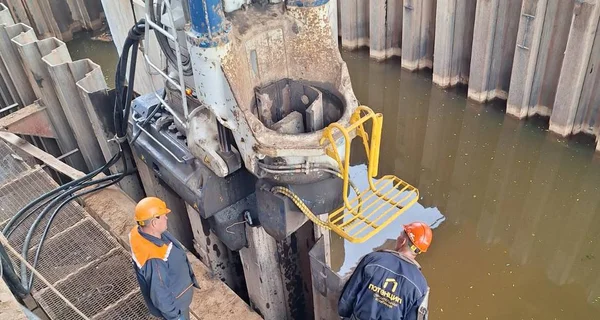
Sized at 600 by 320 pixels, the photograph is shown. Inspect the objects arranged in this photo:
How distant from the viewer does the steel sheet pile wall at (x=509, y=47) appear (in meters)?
7.61

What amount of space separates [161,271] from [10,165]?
3.30 metres

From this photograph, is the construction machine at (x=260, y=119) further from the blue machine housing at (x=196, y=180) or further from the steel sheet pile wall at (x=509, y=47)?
the steel sheet pile wall at (x=509, y=47)

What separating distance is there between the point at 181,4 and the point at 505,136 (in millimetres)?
6906

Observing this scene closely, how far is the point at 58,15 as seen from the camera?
1251cm

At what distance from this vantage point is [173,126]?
4.37 meters

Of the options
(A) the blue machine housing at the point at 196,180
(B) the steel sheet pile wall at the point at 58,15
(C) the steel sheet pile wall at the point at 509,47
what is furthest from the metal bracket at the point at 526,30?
(B) the steel sheet pile wall at the point at 58,15

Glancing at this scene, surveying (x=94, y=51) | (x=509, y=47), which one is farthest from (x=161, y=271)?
(x=94, y=51)

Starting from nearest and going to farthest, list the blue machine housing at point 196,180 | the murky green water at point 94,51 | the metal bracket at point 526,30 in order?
the blue machine housing at point 196,180 < the metal bracket at point 526,30 < the murky green water at point 94,51

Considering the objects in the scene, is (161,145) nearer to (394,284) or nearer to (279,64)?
(279,64)

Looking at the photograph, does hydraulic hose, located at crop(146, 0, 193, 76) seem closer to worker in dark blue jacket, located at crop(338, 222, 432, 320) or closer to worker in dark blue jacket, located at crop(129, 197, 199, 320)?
worker in dark blue jacket, located at crop(129, 197, 199, 320)

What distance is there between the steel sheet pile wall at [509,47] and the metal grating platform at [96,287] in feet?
21.0

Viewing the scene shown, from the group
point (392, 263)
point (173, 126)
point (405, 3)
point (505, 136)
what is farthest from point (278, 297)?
point (405, 3)

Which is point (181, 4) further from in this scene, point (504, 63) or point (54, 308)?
point (504, 63)

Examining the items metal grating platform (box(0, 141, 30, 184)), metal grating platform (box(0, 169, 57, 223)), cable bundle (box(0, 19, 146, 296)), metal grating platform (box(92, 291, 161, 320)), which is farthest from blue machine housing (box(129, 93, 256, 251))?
metal grating platform (box(0, 141, 30, 184))
